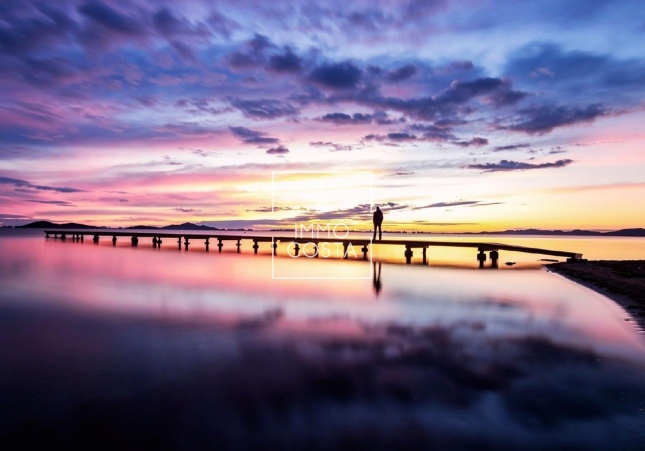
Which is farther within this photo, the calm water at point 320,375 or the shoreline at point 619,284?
the shoreline at point 619,284

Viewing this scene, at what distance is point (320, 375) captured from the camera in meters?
6.58

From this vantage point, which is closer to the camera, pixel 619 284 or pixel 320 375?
pixel 320 375

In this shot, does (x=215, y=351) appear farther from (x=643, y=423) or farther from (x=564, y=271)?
(x=564, y=271)

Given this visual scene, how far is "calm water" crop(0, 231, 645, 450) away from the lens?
4.64 metres

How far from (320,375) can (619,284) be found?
15.9 metres

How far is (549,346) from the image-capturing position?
860 cm

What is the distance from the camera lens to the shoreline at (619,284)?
12.3 metres

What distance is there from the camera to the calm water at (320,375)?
15.2 feet

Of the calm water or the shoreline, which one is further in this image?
the shoreline

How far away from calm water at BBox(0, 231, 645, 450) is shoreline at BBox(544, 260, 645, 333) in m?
0.43

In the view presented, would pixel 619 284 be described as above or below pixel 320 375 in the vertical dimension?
above

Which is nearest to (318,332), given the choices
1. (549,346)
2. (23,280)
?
(549,346)

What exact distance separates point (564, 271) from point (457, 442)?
2369cm

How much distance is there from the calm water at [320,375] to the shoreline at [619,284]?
1.40 ft
